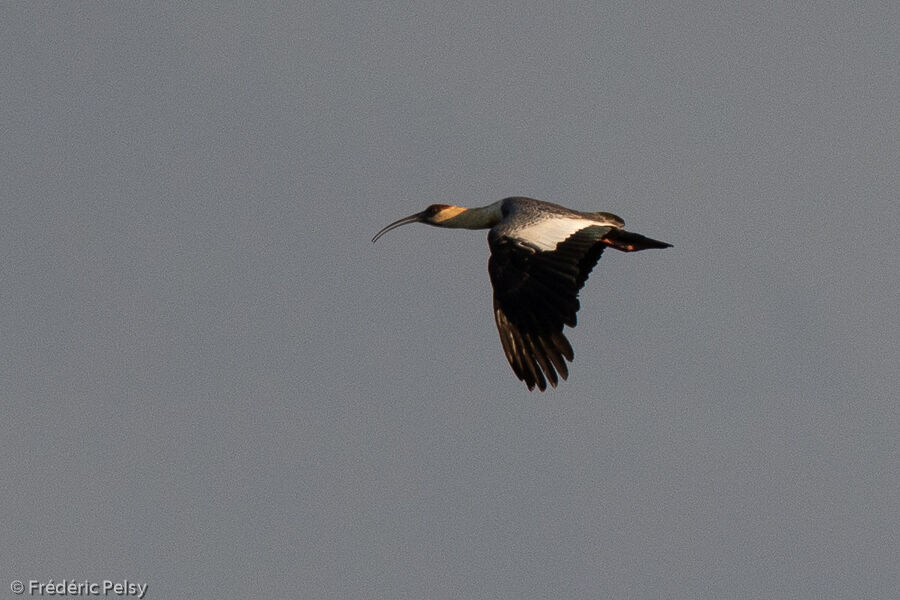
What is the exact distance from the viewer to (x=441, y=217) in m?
29.7

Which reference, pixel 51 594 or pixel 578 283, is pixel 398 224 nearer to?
pixel 578 283

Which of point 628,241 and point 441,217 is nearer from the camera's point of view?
point 628,241

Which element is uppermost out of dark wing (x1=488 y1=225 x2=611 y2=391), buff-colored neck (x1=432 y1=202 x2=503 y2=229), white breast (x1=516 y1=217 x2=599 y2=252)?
buff-colored neck (x1=432 y1=202 x2=503 y2=229)

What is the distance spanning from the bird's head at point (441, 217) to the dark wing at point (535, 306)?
234 inches

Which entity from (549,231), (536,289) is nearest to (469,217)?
(549,231)

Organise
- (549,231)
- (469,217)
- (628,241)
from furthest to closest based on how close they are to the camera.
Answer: (469,217) < (628,241) < (549,231)

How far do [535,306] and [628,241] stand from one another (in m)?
4.82

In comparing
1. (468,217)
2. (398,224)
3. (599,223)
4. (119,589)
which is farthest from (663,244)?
(119,589)

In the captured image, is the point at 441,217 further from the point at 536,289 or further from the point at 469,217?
the point at 536,289

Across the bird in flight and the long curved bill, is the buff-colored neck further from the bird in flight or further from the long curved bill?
the bird in flight

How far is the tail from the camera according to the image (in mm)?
26828

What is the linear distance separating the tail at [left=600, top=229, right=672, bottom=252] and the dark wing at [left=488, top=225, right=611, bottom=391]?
11.8 feet

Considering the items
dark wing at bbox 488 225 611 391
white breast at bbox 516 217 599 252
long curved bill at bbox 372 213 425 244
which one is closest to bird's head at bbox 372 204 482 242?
long curved bill at bbox 372 213 425 244

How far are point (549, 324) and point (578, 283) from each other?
2297 millimetres
